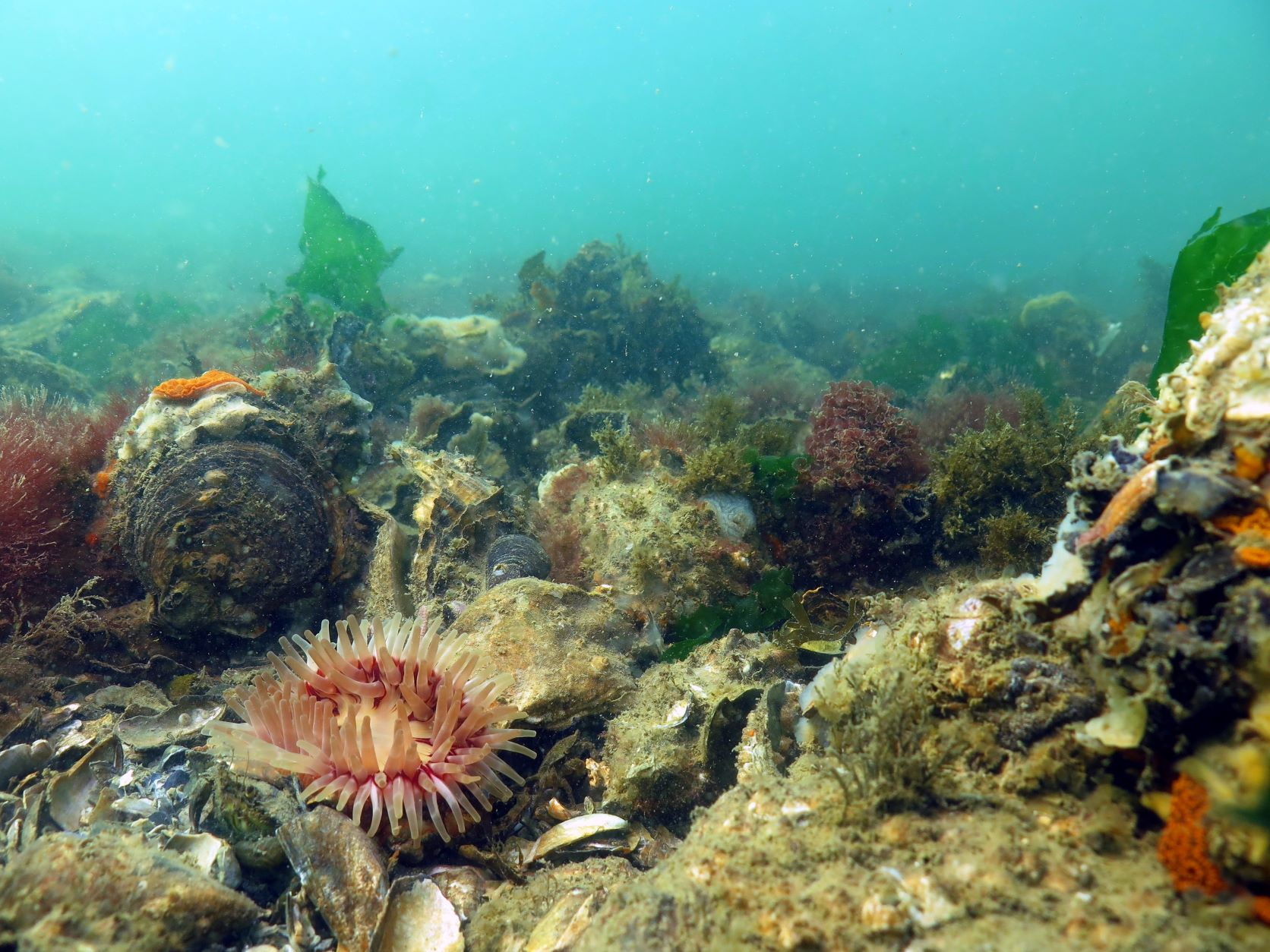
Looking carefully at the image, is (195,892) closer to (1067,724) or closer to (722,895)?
(722,895)

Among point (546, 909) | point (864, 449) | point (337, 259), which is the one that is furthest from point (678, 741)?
point (337, 259)

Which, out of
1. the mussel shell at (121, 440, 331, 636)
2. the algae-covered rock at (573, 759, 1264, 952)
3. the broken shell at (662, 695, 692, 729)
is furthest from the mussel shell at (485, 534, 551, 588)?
the algae-covered rock at (573, 759, 1264, 952)

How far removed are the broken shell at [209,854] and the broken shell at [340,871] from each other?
0.91 ft

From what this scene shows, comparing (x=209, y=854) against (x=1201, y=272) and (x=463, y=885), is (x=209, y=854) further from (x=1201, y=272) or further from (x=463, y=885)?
(x=1201, y=272)

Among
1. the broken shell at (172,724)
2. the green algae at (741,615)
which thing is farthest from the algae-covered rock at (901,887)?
the broken shell at (172,724)

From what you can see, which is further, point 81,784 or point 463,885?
point 81,784

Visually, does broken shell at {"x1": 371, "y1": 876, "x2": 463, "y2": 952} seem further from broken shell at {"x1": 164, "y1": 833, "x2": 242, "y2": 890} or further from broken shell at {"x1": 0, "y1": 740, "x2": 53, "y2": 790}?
broken shell at {"x1": 0, "y1": 740, "x2": 53, "y2": 790}

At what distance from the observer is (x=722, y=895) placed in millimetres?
1806

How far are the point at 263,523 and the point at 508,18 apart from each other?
7197 inches

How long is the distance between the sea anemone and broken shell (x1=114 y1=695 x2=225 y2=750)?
51cm

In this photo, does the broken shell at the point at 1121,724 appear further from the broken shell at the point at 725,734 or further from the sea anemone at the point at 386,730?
the sea anemone at the point at 386,730

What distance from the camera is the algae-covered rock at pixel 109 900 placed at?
1863mm

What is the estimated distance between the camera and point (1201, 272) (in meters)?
4.86

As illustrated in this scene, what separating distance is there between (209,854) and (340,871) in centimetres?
64
